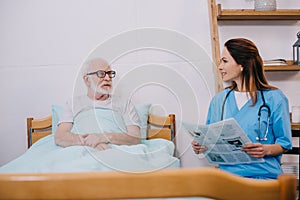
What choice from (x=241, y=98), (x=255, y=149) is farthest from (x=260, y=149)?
(x=241, y=98)

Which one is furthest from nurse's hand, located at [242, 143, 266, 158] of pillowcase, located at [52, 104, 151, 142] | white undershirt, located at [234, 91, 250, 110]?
pillowcase, located at [52, 104, 151, 142]

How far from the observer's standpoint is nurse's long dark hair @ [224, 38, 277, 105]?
2.14 meters

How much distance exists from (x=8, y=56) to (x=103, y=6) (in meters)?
0.71

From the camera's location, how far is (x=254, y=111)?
208 cm

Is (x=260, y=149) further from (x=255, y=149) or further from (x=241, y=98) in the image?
(x=241, y=98)

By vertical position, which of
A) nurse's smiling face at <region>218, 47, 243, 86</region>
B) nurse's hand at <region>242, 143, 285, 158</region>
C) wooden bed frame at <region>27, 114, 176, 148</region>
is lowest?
nurse's hand at <region>242, 143, 285, 158</region>

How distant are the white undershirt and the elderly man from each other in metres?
0.63

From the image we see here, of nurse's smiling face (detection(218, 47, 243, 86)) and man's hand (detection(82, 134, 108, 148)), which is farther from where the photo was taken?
man's hand (detection(82, 134, 108, 148))

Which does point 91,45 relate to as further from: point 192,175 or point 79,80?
point 192,175

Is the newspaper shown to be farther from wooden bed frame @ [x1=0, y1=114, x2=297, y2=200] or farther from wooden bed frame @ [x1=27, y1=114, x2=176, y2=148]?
wooden bed frame @ [x1=0, y1=114, x2=297, y2=200]

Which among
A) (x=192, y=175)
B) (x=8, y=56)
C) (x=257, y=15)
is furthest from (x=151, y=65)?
(x=192, y=175)

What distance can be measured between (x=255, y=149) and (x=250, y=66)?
1.46 ft

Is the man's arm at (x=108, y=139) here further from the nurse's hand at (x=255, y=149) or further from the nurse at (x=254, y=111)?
the nurse's hand at (x=255, y=149)

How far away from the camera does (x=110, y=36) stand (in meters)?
2.75
